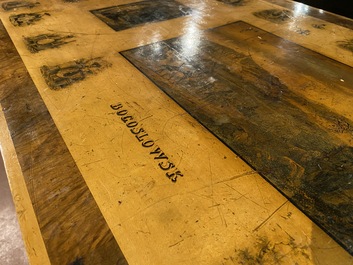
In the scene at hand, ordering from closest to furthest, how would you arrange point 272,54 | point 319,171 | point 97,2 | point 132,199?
point 132,199 → point 319,171 → point 272,54 → point 97,2

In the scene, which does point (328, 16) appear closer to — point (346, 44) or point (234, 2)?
point (346, 44)

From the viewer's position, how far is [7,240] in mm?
1812

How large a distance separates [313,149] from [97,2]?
8.27 ft

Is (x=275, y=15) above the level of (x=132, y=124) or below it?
above

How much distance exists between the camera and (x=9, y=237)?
1828 millimetres

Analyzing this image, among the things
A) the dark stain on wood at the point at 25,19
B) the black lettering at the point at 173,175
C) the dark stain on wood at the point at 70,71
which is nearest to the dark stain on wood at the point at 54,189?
the dark stain on wood at the point at 70,71

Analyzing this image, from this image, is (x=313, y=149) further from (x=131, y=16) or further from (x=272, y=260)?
(x=131, y=16)

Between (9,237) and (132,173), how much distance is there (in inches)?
48.0

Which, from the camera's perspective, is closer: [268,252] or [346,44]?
[268,252]

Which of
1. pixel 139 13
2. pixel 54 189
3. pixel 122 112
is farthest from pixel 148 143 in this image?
pixel 139 13

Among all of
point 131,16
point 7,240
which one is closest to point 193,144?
point 7,240

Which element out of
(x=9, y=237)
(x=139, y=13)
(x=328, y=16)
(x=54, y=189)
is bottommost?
(x=9, y=237)

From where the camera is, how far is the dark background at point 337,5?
10.8ft

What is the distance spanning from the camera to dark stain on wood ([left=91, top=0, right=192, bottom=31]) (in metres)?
2.45
